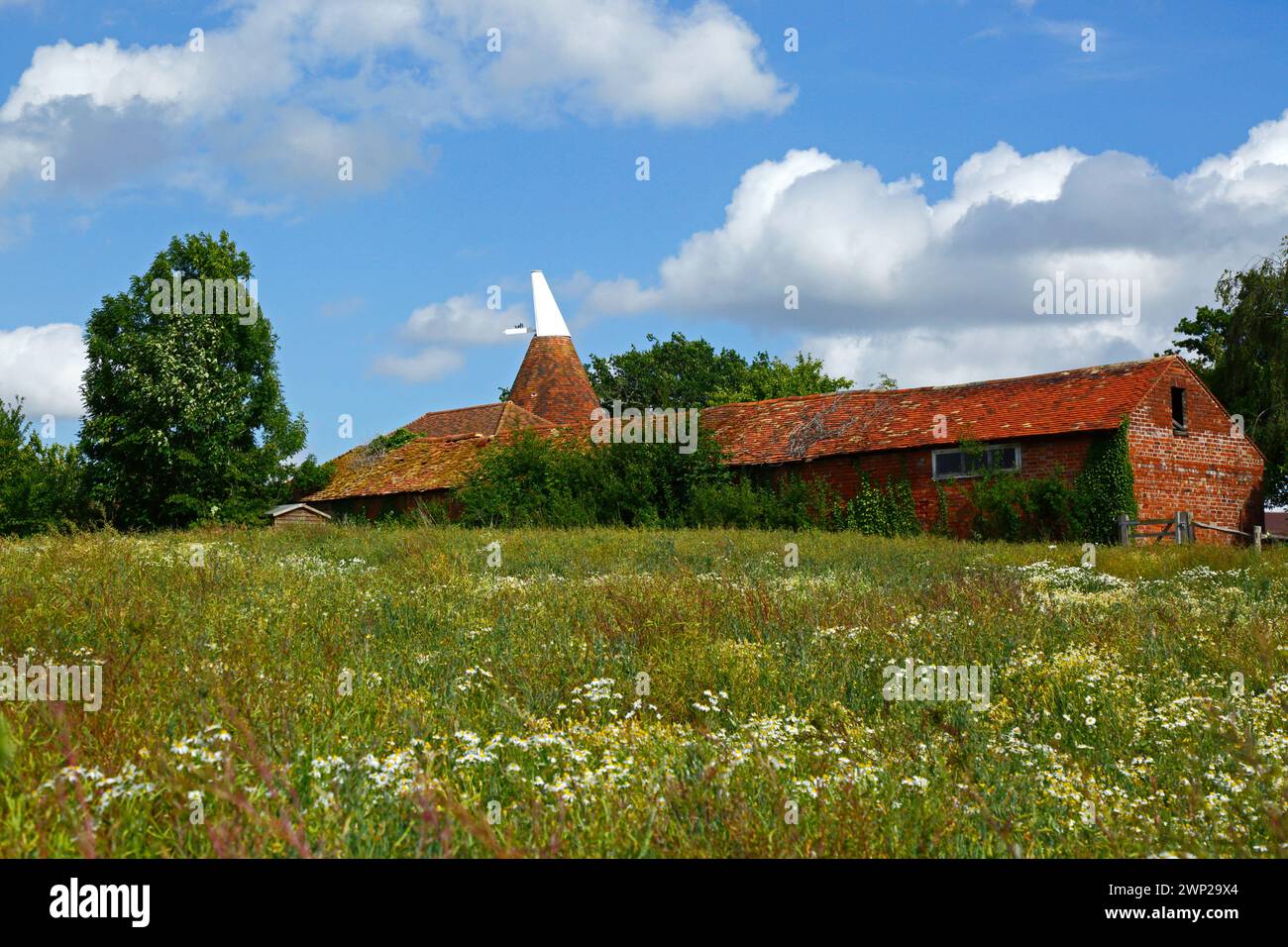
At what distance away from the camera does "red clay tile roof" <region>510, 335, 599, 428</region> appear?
46.9m

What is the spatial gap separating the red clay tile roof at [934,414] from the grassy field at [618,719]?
706 inches

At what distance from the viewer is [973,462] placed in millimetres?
28641

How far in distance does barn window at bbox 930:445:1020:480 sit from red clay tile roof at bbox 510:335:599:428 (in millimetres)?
20530

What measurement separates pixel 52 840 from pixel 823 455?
27819mm

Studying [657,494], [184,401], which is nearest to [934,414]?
[657,494]

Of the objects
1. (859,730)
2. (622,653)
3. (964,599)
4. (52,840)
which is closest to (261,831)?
(52,840)

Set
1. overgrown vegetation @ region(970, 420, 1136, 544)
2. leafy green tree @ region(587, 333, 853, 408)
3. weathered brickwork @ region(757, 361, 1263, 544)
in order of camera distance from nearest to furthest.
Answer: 1. overgrown vegetation @ region(970, 420, 1136, 544)
2. weathered brickwork @ region(757, 361, 1263, 544)
3. leafy green tree @ region(587, 333, 853, 408)

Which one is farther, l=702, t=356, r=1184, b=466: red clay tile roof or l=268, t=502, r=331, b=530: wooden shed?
l=268, t=502, r=331, b=530: wooden shed

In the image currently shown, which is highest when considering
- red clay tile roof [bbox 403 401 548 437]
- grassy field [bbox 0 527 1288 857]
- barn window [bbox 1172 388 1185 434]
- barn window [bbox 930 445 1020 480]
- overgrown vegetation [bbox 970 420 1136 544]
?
red clay tile roof [bbox 403 401 548 437]

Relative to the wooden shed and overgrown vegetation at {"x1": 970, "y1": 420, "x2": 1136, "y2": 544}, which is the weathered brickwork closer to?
overgrown vegetation at {"x1": 970, "y1": 420, "x2": 1136, "y2": 544}

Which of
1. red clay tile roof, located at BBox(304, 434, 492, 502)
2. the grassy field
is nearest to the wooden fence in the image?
the grassy field
